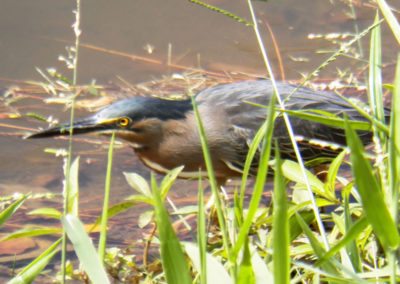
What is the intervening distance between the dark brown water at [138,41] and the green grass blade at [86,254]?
3.24 meters

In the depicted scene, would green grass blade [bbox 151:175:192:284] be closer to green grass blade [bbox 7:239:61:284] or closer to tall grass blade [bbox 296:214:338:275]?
tall grass blade [bbox 296:214:338:275]

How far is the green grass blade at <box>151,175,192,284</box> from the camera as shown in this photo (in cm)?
204

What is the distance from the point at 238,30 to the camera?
7109 mm

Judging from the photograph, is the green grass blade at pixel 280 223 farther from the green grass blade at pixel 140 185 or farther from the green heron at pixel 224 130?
the green heron at pixel 224 130

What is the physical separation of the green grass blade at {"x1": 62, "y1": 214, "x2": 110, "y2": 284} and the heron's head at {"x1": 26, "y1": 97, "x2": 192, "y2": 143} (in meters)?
2.03

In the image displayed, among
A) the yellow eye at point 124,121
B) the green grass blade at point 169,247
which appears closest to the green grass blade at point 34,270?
the green grass blade at point 169,247

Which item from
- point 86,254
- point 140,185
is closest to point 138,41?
point 140,185

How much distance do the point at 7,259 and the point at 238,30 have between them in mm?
3224

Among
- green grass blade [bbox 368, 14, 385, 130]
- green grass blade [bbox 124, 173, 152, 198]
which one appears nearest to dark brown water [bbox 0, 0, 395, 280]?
green grass blade [bbox 124, 173, 152, 198]

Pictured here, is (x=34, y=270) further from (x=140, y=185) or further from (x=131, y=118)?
(x=131, y=118)

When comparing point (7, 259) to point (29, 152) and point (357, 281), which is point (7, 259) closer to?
point (29, 152)

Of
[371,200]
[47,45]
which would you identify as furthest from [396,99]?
[47,45]

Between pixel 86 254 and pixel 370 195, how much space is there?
73 centimetres

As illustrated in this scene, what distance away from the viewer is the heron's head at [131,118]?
14.8ft
